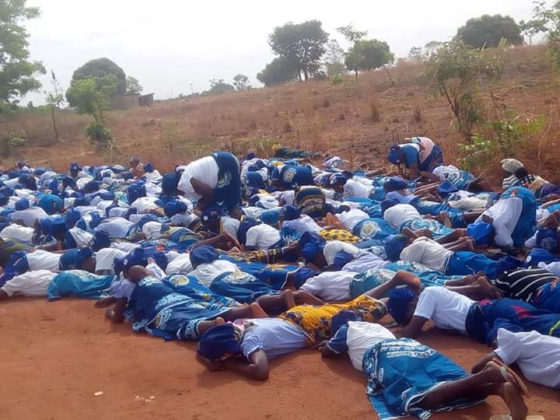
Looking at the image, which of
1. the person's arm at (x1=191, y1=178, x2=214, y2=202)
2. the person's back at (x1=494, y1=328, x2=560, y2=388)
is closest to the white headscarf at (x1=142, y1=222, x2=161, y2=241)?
the person's arm at (x1=191, y1=178, x2=214, y2=202)

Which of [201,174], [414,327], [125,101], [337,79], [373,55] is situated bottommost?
[414,327]

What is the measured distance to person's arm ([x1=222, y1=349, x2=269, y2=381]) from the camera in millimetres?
4102

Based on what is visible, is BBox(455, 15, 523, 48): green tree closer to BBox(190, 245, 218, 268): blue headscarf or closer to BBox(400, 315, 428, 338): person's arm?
BBox(190, 245, 218, 268): blue headscarf

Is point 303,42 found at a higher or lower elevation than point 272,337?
higher

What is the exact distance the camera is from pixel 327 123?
16.9 m

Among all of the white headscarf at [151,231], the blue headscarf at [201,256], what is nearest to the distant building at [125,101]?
the white headscarf at [151,231]

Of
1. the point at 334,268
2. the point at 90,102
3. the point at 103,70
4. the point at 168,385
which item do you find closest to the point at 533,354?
the point at 168,385

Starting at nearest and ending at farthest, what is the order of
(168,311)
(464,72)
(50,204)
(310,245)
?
(168,311) → (310,245) → (50,204) → (464,72)

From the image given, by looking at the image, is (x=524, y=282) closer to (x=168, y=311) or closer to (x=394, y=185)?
(x=168, y=311)

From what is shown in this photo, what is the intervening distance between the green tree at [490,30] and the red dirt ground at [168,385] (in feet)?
94.9

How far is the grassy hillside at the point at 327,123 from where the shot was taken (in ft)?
38.3

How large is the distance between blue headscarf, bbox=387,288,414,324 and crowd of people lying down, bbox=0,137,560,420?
11 millimetres

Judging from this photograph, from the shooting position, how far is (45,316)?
19.7 feet

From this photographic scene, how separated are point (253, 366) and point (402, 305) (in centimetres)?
119
